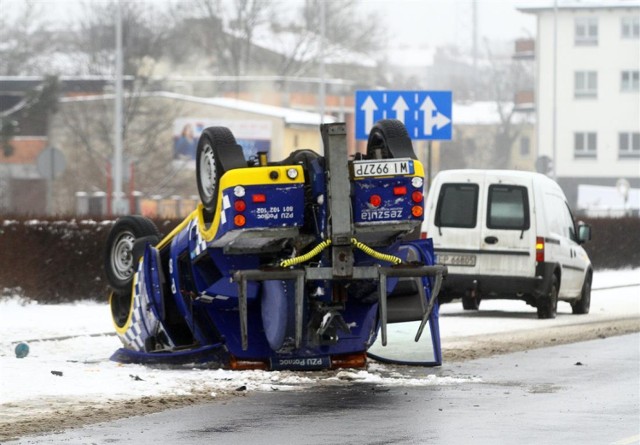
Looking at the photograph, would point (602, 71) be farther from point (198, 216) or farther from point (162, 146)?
point (198, 216)

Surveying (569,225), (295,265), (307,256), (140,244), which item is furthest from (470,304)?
(307,256)

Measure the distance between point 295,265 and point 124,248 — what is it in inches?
136

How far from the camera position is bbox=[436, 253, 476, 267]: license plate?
22.9m

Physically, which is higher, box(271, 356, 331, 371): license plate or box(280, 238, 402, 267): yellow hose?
box(280, 238, 402, 267): yellow hose

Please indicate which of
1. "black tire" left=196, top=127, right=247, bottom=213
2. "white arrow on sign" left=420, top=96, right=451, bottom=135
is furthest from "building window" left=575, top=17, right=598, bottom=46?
"black tire" left=196, top=127, right=247, bottom=213

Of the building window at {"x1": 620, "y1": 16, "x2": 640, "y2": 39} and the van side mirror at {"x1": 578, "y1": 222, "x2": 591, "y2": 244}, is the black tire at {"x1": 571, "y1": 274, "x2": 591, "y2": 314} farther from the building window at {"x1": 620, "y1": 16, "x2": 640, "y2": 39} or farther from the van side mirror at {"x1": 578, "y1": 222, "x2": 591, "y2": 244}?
the building window at {"x1": 620, "y1": 16, "x2": 640, "y2": 39}

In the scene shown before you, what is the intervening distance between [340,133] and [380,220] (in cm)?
74

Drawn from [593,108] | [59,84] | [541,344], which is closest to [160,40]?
[59,84]

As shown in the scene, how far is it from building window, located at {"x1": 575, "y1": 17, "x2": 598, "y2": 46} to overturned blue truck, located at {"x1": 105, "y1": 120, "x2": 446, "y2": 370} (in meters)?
84.1

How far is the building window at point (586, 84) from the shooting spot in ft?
317

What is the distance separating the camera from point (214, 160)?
1359 centimetres

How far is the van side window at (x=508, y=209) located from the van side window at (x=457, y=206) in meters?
0.23

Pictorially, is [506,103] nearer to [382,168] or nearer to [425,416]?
[382,168]

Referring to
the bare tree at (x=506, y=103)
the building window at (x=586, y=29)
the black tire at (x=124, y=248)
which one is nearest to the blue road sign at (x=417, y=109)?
the black tire at (x=124, y=248)
